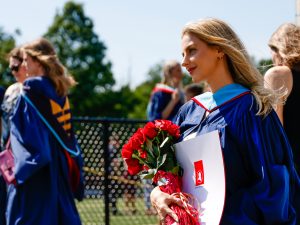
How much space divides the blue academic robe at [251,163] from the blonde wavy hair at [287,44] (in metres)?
1.15

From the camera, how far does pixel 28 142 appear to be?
19.1 ft

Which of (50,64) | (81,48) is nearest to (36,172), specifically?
(50,64)

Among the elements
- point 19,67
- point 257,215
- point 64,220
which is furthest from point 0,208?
point 257,215

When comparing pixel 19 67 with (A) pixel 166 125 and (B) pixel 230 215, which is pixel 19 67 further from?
(B) pixel 230 215

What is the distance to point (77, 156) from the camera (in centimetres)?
622

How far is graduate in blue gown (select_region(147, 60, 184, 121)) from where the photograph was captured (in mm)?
9266

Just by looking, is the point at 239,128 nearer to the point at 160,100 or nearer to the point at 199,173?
the point at 199,173

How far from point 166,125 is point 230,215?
0.58 m

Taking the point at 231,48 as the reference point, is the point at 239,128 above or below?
below

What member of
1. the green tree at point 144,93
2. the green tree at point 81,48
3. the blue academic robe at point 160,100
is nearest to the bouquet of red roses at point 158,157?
the blue academic robe at point 160,100

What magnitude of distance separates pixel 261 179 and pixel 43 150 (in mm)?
2960

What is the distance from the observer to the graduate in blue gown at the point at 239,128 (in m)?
3.18

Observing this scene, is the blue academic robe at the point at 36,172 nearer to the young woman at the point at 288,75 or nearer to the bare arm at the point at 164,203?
the young woman at the point at 288,75

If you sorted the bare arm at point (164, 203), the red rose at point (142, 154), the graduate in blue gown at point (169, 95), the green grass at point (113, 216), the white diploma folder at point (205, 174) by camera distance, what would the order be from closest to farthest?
the white diploma folder at point (205, 174) → the bare arm at point (164, 203) → the red rose at point (142, 154) → the green grass at point (113, 216) → the graduate in blue gown at point (169, 95)
